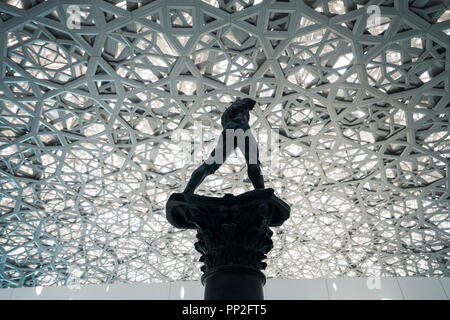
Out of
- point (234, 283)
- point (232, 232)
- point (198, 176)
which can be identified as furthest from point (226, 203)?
point (234, 283)

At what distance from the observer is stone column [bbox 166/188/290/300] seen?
14.4ft

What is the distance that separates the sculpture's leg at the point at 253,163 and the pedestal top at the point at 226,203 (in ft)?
2.03

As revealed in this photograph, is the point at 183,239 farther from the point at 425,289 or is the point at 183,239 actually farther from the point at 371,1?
the point at 371,1

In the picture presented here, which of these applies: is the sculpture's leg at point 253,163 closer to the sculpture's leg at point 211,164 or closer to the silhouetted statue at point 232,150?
the silhouetted statue at point 232,150

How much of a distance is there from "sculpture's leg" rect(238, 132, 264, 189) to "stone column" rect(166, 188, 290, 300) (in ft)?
2.20

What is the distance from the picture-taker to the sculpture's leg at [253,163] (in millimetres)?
5316

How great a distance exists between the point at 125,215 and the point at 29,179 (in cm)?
597

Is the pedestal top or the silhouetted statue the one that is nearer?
the pedestal top

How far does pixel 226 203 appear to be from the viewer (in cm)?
467

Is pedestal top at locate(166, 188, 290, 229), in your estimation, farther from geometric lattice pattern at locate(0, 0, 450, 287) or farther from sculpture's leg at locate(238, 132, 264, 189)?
geometric lattice pattern at locate(0, 0, 450, 287)

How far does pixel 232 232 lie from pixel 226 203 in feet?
1.32

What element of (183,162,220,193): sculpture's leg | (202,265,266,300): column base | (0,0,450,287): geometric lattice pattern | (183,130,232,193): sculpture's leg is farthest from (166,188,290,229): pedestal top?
(0,0,450,287): geometric lattice pattern

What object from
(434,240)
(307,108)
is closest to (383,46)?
(307,108)

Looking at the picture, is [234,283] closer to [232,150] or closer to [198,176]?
[198,176]
